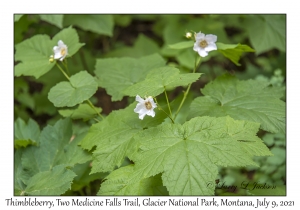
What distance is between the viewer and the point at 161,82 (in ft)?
6.54

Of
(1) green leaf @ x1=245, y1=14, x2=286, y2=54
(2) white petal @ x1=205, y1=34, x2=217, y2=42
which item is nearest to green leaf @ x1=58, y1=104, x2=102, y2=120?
(2) white petal @ x1=205, y1=34, x2=217, y2=42

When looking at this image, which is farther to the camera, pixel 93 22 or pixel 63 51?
pixel 93 22

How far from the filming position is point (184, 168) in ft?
5.58

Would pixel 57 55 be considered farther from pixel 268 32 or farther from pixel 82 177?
pixel 268 32

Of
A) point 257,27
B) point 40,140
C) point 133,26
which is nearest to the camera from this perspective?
point 40,140

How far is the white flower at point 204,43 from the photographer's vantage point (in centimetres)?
224

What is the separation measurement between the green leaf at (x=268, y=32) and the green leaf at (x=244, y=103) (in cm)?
142

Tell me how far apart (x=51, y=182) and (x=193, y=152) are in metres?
0.99

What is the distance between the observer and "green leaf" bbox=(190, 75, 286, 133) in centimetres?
217

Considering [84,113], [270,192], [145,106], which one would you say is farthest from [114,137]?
[270,192]

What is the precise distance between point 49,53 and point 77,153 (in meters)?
0.88

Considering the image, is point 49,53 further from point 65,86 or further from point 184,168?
point 184,168

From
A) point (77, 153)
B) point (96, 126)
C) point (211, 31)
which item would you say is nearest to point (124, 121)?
point (96, 126)

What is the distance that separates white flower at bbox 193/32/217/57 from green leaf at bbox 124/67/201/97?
0.30 metres
